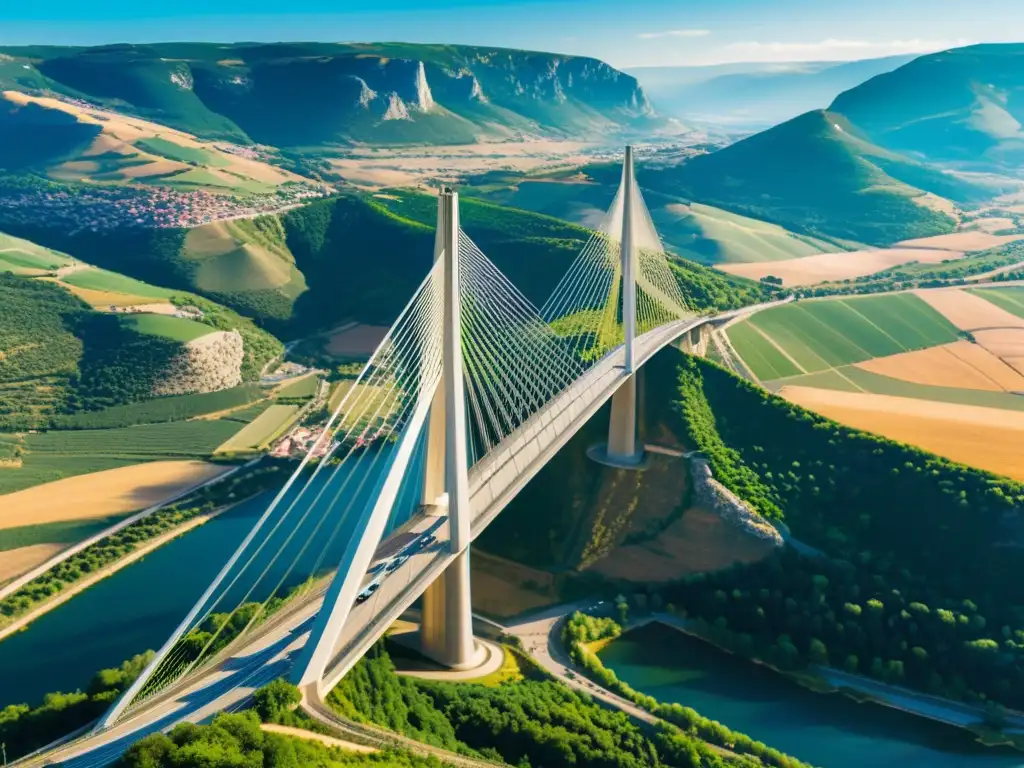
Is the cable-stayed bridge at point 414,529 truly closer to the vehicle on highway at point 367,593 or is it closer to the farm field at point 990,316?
the vehicle on highway at point 367,593

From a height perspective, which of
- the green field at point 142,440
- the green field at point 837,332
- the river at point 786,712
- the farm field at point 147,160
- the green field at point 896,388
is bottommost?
the river at point 786,712

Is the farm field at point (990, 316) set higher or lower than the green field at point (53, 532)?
higher

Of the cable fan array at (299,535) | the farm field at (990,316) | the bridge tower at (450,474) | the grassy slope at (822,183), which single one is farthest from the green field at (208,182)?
the bridge tower at (450,474)

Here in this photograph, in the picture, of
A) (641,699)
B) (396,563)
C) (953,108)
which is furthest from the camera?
(953,108)

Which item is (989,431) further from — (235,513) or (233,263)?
(233,263)

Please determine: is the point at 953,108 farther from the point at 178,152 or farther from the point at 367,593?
the point at 367,593

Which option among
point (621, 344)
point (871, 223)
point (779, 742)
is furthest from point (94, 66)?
point (779, 742)

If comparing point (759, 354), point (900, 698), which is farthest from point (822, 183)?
point (900, 698)

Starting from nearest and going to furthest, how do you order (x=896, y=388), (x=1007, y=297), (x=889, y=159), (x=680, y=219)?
(x=896, y=388)
(x=1007, y=297)
(x=680, y=219)
(x=889, y=159)
